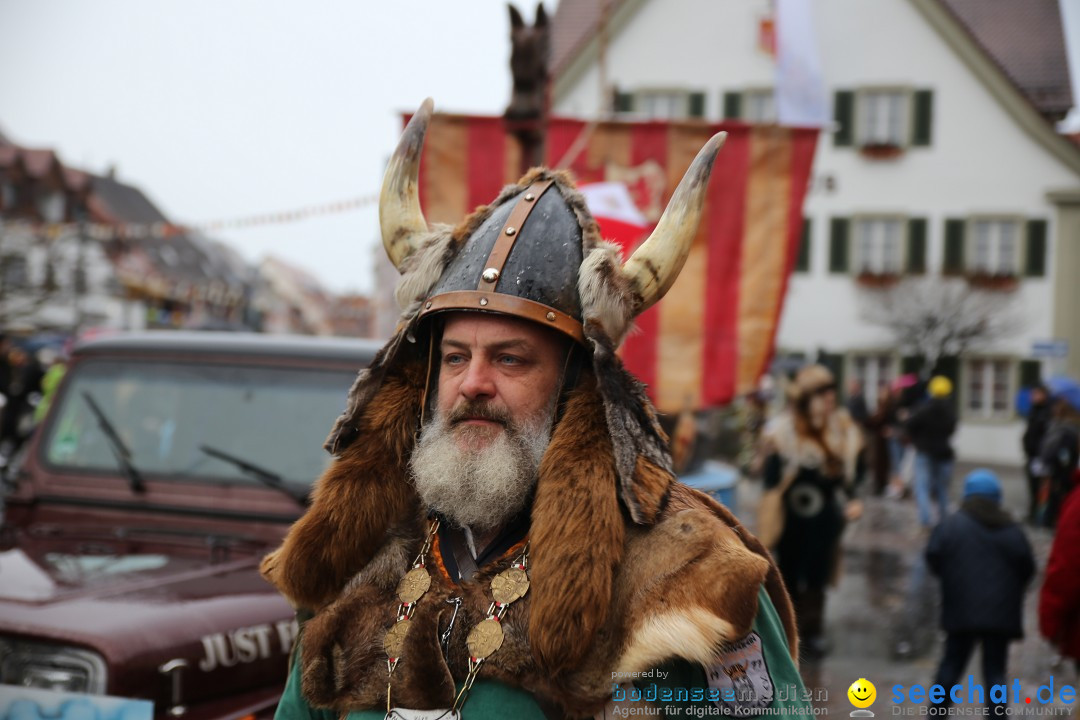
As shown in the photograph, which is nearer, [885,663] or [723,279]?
[885,663]

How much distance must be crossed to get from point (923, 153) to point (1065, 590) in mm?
22250

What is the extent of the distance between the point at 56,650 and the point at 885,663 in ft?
17.8

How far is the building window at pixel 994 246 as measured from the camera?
24.9 meters

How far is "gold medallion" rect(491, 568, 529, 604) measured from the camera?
201 centimetres

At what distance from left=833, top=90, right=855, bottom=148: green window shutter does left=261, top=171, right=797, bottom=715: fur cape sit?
24307 mm

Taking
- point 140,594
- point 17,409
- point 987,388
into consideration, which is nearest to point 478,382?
point 140,594

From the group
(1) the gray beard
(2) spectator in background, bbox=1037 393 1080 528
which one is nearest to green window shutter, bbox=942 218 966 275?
(2) spectator in background, bbox=1037 393 1080 528

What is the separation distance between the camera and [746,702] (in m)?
1.88

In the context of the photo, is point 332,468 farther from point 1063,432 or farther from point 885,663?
point 1063,432

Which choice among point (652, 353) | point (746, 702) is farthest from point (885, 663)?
point (746, 702)

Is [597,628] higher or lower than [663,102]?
lower

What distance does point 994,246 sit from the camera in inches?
988

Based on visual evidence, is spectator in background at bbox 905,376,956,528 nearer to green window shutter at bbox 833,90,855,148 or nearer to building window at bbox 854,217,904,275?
building window at bbox 854,217,904,275

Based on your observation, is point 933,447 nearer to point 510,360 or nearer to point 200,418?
point 200,418
